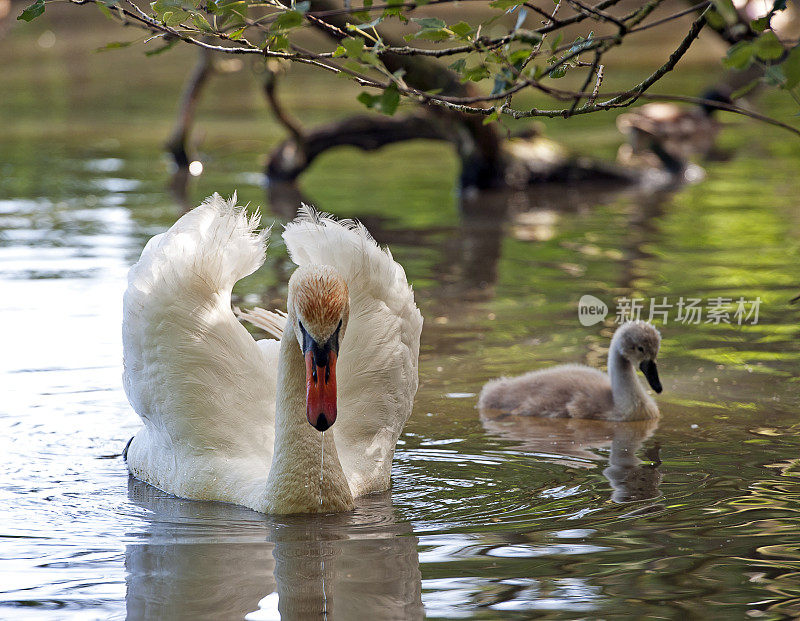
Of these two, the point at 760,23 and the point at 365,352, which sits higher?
the point at 760,23

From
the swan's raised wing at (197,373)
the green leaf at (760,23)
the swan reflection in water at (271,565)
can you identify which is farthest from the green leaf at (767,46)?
the swan's raised wing at (197,373)

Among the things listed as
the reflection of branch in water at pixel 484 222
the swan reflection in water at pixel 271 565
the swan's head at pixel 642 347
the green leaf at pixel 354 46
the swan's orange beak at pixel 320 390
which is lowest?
the swan reflection in water at pixel 271 565

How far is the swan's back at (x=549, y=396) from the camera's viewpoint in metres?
7.73

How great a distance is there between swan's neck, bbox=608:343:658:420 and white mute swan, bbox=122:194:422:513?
5.39 feet

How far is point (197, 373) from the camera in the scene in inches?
248

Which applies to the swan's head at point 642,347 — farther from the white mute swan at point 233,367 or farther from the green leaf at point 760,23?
the green leaf at point 760,23

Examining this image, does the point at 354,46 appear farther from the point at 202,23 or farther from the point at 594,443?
the point at 594,443

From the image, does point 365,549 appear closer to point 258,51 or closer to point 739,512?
point 739,512

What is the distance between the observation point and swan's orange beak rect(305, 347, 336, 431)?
5.25m

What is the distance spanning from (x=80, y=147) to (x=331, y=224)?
15.6 m

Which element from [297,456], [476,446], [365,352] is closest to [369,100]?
[297,456]

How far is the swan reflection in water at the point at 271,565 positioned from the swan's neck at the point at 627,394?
216 centimetres

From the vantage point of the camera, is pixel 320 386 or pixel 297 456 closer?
pixel 320 386

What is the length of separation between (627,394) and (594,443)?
0.55 meters
